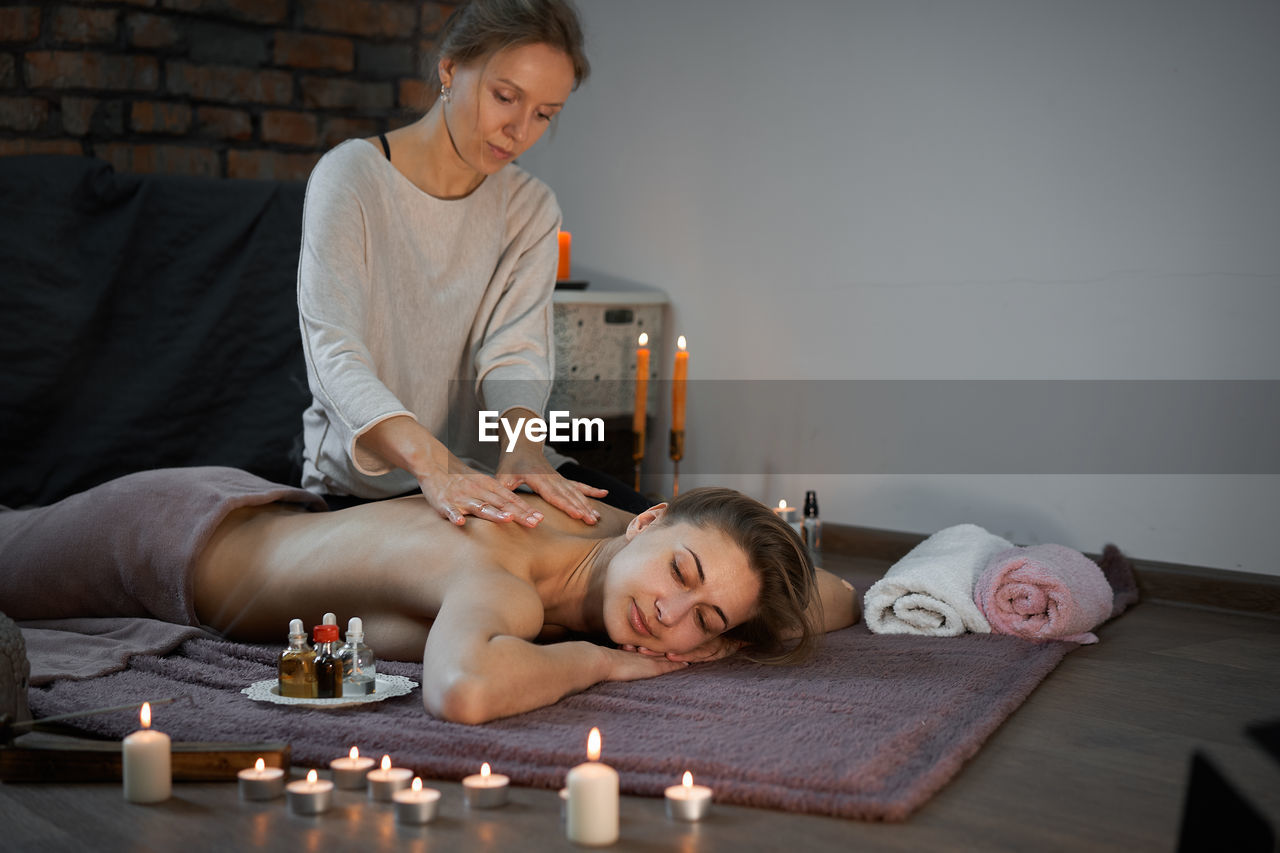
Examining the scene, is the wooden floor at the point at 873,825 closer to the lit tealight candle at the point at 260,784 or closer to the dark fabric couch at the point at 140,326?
the lit tealight candle at the point at 260,784

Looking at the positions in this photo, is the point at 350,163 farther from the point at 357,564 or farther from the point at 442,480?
the point at 357,564

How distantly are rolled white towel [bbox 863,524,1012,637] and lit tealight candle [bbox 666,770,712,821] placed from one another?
938mm

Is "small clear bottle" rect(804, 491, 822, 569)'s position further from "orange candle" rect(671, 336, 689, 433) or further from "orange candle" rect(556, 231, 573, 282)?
"orange candle" rect(556, 231, 573, 282)

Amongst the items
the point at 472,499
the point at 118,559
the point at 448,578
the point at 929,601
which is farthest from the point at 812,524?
the point at 118,559

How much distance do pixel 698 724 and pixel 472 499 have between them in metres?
0.52

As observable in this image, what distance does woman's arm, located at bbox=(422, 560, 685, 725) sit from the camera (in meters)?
1.43

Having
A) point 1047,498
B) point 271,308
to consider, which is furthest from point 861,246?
point 271,308

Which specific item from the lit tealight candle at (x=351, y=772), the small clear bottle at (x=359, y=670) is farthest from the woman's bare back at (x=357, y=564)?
the lit tealight candle at (x=351, y=772)

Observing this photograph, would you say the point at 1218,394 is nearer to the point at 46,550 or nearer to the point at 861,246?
the point at 861,246

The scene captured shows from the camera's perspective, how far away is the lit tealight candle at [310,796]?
1235mm

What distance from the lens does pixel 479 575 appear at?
1639 millimetres

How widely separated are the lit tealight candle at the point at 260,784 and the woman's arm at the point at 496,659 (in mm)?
219

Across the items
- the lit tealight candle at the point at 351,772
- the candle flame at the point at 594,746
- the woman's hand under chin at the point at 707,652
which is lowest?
the lit tealight candle at the point at 351,772

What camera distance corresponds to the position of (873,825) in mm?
1259
